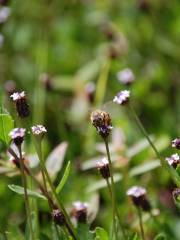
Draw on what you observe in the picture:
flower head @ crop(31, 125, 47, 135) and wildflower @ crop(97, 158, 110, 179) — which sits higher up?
flower head @ crop(31, 125, 47, 135)

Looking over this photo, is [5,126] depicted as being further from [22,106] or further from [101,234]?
[101,234]

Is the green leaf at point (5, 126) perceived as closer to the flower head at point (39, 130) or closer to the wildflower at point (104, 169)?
the flower head at point (39, 130)

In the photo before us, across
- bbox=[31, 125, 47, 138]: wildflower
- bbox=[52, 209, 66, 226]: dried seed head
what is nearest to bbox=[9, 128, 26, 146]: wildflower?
bbox=[31, 125, 47, 138]: wildflower

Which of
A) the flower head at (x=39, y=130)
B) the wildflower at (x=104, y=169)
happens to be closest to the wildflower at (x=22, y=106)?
the flower head at (x=39, y=130)

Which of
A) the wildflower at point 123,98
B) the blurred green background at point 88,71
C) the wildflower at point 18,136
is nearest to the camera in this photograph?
the wildflower at point 18,136

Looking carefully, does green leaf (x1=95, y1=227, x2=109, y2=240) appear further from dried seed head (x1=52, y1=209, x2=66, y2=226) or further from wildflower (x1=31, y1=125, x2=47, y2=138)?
wildflower (x1=31, y1=125, x2=47, y2=138)

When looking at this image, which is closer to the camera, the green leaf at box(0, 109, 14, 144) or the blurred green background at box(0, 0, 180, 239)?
the green leaf at box(0, 109, 14, 144)
